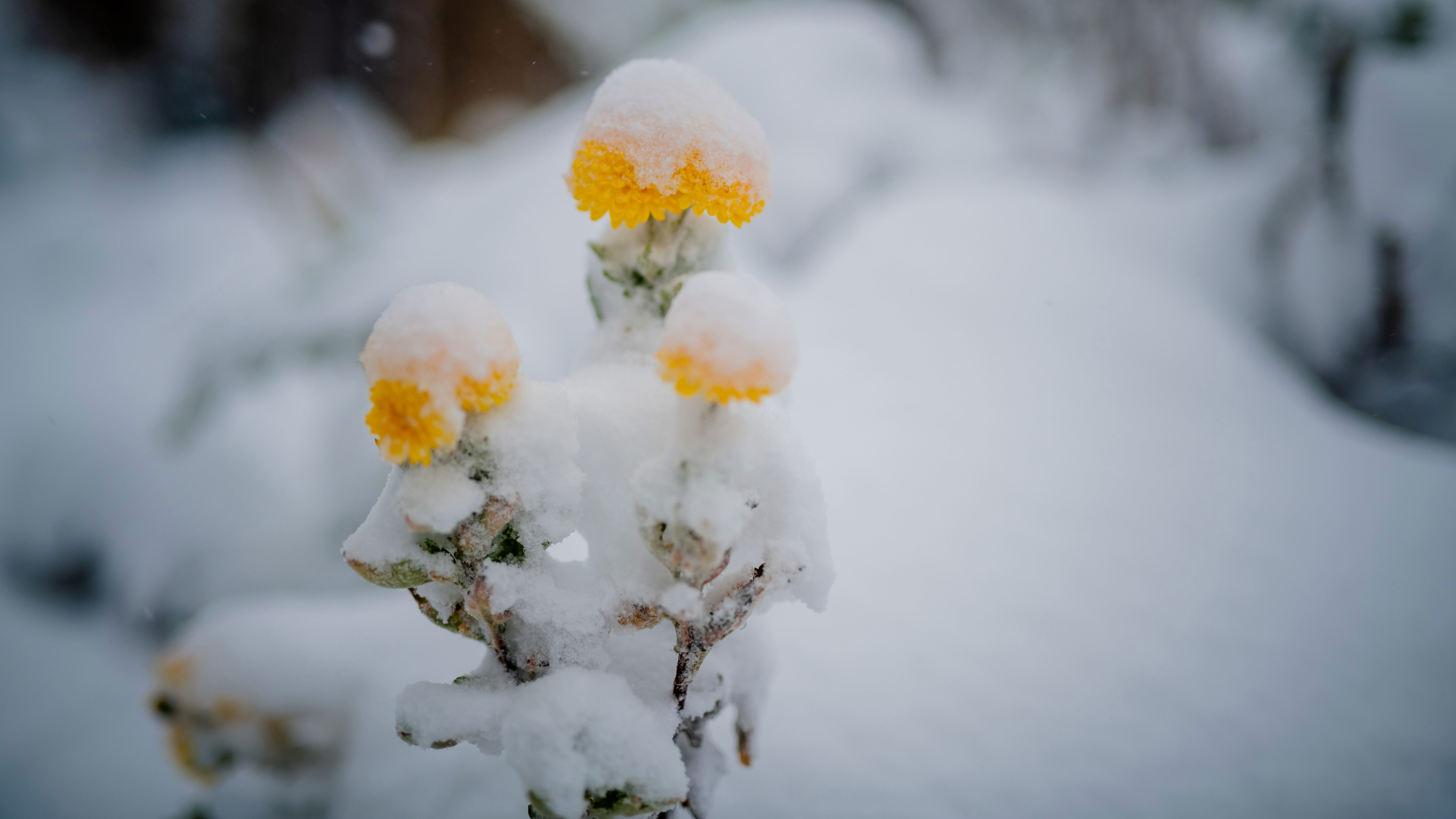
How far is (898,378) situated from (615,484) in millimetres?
1025

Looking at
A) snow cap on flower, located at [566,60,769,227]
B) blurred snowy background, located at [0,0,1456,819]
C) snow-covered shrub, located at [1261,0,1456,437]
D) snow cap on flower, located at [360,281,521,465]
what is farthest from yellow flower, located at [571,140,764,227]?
snow-covered shrub, located at [1261,0,1456,437]

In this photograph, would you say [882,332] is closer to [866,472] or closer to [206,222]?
[866,472]

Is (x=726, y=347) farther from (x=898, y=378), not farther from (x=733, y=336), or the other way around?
(x=898, y=378)

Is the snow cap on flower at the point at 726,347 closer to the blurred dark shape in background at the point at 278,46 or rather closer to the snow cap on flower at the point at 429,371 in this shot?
the snow cap on flower at the point at 429,371

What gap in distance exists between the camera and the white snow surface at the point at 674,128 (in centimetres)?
40

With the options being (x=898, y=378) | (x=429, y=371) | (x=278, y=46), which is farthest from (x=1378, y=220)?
(x=278, y=46)

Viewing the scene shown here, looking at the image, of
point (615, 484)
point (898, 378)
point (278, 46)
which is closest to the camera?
point (615, 484)

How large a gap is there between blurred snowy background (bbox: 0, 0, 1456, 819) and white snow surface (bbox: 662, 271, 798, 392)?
21.8 inches

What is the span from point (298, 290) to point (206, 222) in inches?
53.0

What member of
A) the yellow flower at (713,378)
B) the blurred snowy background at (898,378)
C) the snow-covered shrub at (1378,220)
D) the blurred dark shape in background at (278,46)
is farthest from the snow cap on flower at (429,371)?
the blurred dark shape in background at (278,46)

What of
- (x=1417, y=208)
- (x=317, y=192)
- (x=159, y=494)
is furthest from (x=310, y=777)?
(x=317, y=192)

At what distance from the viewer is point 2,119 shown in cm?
257

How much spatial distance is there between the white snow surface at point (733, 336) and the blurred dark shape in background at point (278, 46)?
291 cm

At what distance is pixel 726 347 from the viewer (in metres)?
0.32
